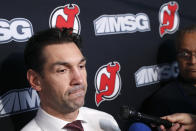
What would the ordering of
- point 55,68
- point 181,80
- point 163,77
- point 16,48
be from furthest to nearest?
1. point 163,77
2. point 181,80
3. point 16,48
4. point 55,68

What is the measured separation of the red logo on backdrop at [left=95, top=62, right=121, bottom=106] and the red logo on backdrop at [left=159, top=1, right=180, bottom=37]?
1.36ft

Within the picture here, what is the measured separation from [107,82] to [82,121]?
0.37 meters

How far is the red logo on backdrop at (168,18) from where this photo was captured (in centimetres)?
168

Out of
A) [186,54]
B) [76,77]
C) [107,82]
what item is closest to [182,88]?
[186,54]

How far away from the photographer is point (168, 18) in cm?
171

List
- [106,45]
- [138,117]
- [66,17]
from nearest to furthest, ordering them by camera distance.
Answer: [138,117], [66,17], [106,45]

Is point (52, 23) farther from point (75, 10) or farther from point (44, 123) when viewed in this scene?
point (44, 123)

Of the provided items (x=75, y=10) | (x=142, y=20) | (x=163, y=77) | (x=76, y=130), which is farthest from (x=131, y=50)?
(x=76, y=130)

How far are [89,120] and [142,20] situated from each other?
70cm

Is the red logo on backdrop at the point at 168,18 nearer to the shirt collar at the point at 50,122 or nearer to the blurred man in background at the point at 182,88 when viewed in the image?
the blurred man in background at the point at 182,88

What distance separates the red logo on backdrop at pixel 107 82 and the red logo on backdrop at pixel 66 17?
26 cm

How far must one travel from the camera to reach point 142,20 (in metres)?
1.59

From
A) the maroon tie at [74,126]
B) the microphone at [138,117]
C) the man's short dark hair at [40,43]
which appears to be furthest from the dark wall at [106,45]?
the microphone at [138,117]

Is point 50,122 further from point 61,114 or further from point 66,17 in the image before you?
point 66,17
